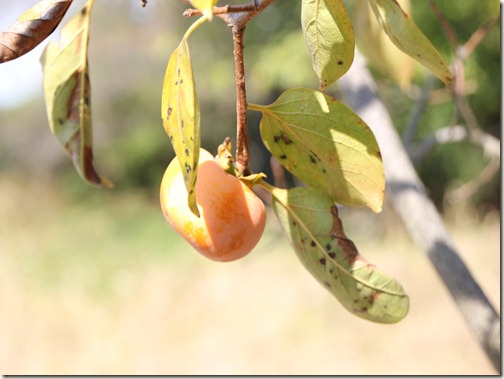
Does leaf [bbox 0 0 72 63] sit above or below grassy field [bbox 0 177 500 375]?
above

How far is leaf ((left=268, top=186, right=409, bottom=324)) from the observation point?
0.43 meters

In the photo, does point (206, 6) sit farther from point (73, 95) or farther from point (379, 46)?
point (379, 46)

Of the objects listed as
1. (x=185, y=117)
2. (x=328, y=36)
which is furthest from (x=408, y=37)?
(x=185, y=117)

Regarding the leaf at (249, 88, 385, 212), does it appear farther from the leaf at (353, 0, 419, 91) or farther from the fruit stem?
the leaf at (353, 0, 419, 91)

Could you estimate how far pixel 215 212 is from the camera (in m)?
0.39

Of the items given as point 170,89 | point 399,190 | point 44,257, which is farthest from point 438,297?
point 170,89

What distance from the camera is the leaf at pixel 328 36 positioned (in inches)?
14.5

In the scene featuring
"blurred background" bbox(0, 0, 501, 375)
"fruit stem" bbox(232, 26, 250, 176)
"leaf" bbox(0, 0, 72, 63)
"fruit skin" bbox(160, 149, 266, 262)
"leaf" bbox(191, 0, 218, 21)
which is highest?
"leaf" bbox(191, 0, 218, 21)

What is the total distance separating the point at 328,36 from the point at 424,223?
535mm

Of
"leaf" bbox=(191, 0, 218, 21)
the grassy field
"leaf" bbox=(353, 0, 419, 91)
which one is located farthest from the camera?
the grassy field

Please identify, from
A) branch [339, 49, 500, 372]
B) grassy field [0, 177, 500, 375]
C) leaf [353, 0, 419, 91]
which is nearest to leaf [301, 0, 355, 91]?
leaf [353, 0, 419, 91]

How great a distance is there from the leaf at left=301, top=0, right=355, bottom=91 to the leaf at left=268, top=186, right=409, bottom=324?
9cm

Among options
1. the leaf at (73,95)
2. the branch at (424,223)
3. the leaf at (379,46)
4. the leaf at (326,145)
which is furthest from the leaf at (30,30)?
the branch at (424,223)

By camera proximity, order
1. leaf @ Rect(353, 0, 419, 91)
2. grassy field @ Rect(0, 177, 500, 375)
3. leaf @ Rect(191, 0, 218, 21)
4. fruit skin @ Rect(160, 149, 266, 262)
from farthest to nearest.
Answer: grassy field @ Rect(0, 177, 500, 375) → leaf @ Rect(353, 0, 419, 91) → fruit skin @ Rect(160, 149, 266, 262) → leaf @ Rect(191, 0, 218, 21)
